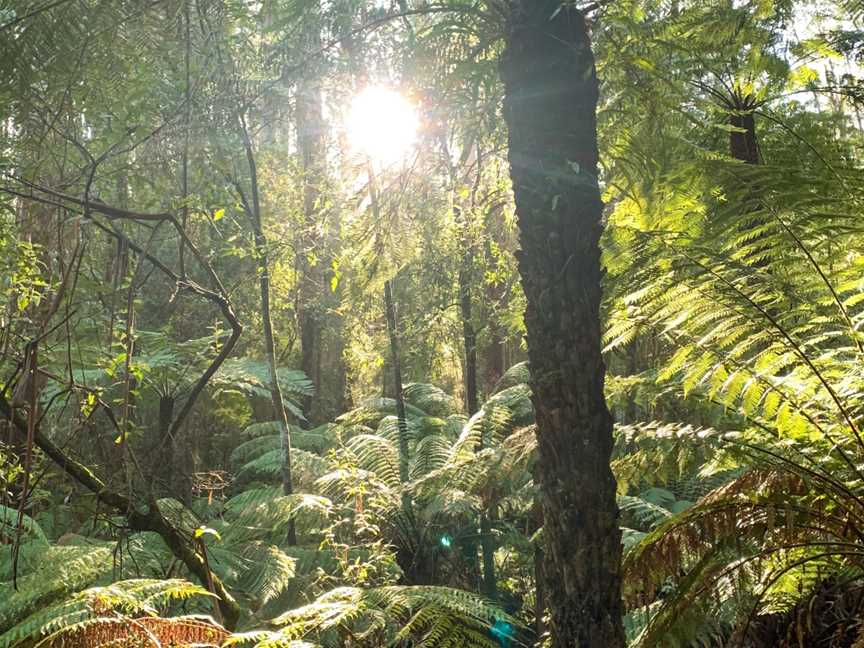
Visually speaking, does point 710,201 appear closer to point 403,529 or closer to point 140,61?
point 140,61

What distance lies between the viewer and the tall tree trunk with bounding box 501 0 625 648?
69.4 inches

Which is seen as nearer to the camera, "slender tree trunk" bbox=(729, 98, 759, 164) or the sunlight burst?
the sunlight burst

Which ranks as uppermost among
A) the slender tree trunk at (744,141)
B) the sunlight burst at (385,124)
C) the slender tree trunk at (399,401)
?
the slender tree trunk at (744,141)

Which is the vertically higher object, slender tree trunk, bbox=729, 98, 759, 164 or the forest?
slender tree trunk, bbox=729, 98, 759, 164

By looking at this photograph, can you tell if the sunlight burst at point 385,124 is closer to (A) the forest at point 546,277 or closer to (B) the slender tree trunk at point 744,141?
(A) the forest at point 546,277

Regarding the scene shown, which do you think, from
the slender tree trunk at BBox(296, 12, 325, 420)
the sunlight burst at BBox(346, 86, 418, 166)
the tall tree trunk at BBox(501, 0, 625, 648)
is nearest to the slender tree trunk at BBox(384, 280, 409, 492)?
the slender tree trunk at BBox(296, 12, 325, 420)

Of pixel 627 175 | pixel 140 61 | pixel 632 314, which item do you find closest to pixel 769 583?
pixel 632 314

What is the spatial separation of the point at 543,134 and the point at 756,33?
1.17m

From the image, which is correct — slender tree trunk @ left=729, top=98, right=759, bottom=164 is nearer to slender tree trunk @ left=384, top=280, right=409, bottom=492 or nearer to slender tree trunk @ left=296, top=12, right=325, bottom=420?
slender tree trunk @ left=384, top=280, right=409, bottom=492

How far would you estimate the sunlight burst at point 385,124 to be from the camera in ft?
8.02

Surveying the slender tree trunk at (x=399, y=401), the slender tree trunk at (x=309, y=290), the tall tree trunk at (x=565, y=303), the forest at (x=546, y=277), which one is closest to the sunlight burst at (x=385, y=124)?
the forest at (x=546, y=277)

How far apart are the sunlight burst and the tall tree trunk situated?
23.1 inches

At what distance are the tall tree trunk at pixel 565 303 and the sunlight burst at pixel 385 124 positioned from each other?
59 cm

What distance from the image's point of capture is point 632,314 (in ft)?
8.39
